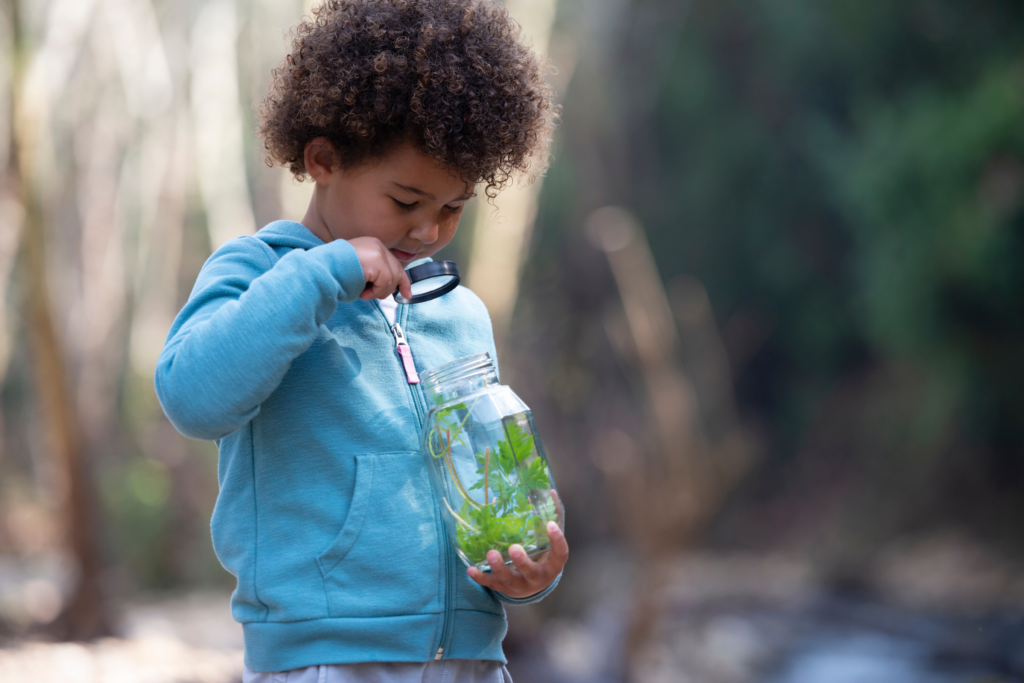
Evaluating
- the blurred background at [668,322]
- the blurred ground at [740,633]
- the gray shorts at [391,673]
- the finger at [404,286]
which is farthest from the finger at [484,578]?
the blurred ground at [740,633]

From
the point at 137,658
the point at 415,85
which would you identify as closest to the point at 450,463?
the point at 415,85

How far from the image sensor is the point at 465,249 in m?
8.33

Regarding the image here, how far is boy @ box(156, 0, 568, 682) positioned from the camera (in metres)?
1.05

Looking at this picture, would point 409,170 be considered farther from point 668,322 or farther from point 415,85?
point 668,322

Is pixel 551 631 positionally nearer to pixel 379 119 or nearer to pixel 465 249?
pixel 465 249

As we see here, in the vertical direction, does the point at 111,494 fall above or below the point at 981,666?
above

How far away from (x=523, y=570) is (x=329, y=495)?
26 centimetres

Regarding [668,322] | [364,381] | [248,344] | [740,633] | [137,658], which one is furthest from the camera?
[668,322]

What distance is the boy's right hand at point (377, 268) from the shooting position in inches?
40.2

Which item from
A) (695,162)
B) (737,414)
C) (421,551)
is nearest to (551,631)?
(421,551)

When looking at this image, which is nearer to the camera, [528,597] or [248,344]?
[248,344]

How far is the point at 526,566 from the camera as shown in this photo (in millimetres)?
1044

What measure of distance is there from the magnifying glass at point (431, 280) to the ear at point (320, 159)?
0.18 m

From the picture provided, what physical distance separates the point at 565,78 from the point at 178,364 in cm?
442
